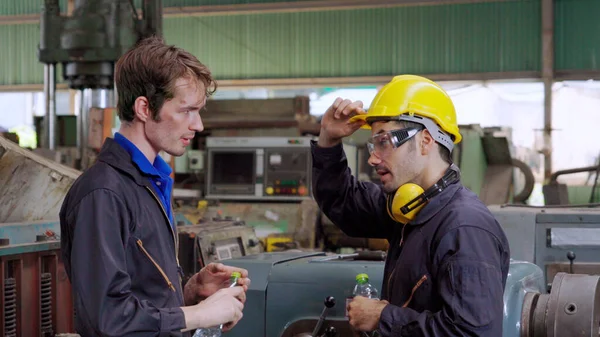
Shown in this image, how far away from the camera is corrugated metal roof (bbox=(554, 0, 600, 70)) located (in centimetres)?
1232

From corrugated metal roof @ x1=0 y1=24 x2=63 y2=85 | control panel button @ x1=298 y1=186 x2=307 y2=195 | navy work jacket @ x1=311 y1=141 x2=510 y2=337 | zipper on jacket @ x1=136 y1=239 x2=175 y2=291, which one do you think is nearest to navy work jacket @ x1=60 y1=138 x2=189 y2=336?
zipper on jacket @ x1=136 y1=239 x2=175 y2=291

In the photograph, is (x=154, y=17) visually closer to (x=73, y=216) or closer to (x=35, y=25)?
(x=73, y=216)

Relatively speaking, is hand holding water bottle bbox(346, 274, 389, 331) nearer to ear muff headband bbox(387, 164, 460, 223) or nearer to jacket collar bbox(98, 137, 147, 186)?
ear muff headband bbox(387, 164, 460, 223)

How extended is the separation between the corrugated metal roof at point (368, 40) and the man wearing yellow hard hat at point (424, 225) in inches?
423

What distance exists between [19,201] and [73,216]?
2433 millimetres

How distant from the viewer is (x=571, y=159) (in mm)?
12461

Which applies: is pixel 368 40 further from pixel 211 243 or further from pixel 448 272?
pixel 448 272

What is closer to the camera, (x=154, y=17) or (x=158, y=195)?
(x=158, y=195)

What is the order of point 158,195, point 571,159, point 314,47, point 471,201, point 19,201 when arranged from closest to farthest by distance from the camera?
1. point 158,195
2. point 471,201
3. point 19,201
4. point 571,159
5. point 314,47

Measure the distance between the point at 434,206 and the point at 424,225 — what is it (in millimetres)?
57

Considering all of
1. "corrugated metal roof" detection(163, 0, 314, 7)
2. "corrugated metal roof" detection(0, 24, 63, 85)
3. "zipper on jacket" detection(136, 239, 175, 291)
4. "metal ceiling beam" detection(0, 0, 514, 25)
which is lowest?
"zipper on jacket" detection(136, 239, 175, 291)

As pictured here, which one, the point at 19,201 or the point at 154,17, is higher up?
the point at 154,17

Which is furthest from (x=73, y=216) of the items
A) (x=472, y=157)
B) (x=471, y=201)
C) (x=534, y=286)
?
(x=472, y=157)

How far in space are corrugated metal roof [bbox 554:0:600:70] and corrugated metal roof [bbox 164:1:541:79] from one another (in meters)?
0.34
